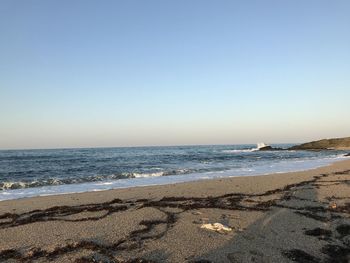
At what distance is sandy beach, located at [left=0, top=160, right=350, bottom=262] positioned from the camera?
18.8ft

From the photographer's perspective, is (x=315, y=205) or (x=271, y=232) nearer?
(x=271, y=232)

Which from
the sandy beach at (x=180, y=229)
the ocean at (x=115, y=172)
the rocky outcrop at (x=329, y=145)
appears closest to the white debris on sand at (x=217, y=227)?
the sandy beach at (x=180, y=229)

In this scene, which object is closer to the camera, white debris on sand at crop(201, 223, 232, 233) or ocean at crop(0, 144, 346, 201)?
white debris on sand at crop(201, 223, 232, 233)

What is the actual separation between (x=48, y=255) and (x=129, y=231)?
1.66 metres

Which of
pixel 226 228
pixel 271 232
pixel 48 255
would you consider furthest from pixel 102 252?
pixel 271 232

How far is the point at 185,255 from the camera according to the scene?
5680mm

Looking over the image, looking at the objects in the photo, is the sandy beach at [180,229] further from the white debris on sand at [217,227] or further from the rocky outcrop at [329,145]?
the rocky outcrop at [329,145]

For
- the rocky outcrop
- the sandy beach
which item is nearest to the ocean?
the sandy beach

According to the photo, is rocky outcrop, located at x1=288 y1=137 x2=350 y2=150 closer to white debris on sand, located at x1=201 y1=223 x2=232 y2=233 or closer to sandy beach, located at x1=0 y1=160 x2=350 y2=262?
sandy beach, located at x1=0 y1=160 x2=350 y2=262

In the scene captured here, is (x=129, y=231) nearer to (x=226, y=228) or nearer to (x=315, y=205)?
(x=226, y=228)

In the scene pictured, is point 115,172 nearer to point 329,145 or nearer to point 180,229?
point 180,229

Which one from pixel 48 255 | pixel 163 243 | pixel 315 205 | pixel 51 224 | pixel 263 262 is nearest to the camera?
pixel 263 262

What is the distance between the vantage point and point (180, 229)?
7094 millimetres

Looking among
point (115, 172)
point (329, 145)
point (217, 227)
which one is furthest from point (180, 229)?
point (329, 145)
